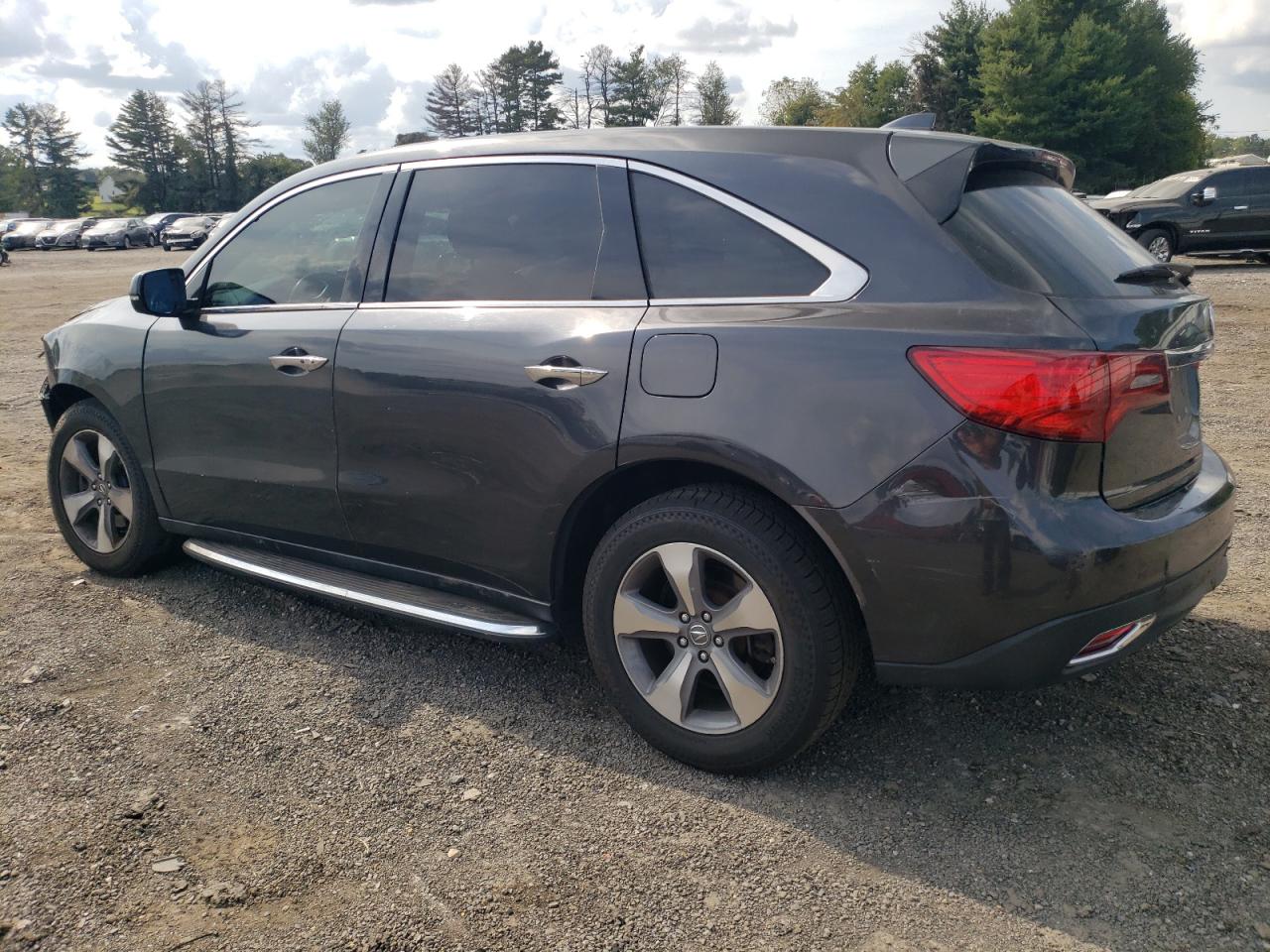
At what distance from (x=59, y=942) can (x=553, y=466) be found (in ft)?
5.48

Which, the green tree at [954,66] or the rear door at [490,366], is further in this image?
the green tree at [954,66]

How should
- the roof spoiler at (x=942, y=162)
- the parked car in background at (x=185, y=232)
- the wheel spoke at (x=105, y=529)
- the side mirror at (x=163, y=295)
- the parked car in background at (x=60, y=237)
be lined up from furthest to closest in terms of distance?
the parked car in background at (x=60, y=237) < the parked car in background at (x=185, y=232) < the wheel spoke at (x=105, y=529) < the side mirror at (x=163, y=295) < the roof spoiler at (x=942, y=162)

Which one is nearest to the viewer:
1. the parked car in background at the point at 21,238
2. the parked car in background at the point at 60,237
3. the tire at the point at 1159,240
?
the tire at the point at 1159,240

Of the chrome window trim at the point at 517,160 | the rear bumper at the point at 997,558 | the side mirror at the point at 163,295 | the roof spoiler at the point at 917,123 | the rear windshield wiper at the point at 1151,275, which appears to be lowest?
the rear bumper at the point at 997,558

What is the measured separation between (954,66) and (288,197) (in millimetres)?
63395

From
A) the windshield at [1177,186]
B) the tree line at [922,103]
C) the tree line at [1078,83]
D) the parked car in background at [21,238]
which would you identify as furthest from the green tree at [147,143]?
the windshield at [1177,186]

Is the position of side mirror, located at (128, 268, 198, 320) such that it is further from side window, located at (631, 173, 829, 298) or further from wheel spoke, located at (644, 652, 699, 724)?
wheel spoke, located at (644, 652, 699, 724)

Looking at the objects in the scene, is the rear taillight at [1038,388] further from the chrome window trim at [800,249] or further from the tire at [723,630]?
the tire at [723,630]

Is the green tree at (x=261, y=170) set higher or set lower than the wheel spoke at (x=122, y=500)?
higher

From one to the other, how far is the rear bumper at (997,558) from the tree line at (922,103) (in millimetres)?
34877

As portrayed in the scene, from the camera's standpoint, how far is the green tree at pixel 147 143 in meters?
96.9

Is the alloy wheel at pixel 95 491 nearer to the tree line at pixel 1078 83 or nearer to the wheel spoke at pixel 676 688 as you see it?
the wheel spoke at pixel 676 688

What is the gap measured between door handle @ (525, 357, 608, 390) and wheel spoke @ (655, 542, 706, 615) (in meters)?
0.52

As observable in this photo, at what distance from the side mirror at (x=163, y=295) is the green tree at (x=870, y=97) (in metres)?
66.6
